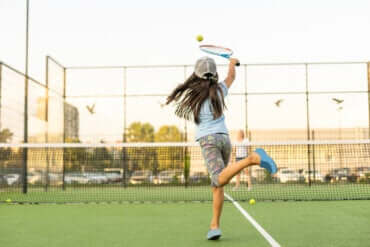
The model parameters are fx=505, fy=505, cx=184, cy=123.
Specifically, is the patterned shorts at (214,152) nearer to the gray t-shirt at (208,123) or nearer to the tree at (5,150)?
the gray t-shirt at (208,123)

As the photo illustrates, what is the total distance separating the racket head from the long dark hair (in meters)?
0.71

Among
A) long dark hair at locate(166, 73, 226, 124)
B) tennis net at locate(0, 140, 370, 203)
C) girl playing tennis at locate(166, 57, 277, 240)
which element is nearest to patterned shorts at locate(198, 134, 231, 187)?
girl playing tennis at locate(166, 57, 277, 240)

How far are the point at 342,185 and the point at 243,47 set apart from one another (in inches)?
239

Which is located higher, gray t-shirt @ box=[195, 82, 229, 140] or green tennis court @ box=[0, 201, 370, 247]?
gray t-shirt @ box=[195, 82, 229, 140]

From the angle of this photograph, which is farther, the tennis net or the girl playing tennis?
the tennis net

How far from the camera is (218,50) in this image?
5613 mm

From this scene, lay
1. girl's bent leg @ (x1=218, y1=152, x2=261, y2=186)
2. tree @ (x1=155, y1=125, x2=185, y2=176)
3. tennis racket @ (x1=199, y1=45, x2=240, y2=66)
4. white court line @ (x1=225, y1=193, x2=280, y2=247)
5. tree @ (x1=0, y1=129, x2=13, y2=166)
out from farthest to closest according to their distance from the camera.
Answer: tree @ (x1=155, y1=125, x2=185, y2=176) → tree @ (x1=0, y1=129, x2=13, y2=166) → tennis racket @ (x1=199, y1=45, x2=240, y2=66) → white court line @ (x1=225, y1=193, x2=280, y2=247) → girl's bent leg @ (x1=218, y1=152, x2=261, y2=186)

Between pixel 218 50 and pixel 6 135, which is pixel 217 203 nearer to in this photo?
pixel 218 50

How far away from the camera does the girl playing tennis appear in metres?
4.82

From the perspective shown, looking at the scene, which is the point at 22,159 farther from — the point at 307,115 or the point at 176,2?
the point at 307,115

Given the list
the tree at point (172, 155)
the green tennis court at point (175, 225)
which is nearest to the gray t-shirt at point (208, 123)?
the green tennis court at point (175, 225)

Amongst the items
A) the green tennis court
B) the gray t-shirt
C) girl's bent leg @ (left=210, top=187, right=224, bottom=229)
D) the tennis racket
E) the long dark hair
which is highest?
the tennis racket

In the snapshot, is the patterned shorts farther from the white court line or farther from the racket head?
the racket head

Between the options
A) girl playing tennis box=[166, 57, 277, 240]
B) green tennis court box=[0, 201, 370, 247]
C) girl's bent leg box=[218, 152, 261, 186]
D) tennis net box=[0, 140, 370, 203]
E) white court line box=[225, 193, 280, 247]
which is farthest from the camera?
tennis net box=[0, 140, 370, 203]
